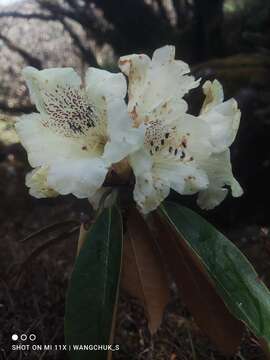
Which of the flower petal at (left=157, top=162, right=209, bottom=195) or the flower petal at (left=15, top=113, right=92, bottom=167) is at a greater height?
the flower petal at (left=15, top=113, right=92, bottom=167)

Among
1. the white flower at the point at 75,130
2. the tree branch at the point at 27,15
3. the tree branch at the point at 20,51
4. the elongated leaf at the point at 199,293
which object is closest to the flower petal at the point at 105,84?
the white flower at the point at 75,130

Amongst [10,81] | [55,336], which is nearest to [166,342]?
[55,336]

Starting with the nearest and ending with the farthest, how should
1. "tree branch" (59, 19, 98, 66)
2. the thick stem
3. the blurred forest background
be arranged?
the thick stem → the blurred forest background → "tree branch" (59, 19, 98, 66)

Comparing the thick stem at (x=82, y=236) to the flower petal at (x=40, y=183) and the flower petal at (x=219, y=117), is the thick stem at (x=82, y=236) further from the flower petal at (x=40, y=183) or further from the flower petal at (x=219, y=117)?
the flower petal at (x=219, y=117)

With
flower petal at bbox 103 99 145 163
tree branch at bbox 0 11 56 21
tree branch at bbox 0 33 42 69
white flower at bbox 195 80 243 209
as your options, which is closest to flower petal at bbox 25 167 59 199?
flower petal at bbox 103 99 145 163

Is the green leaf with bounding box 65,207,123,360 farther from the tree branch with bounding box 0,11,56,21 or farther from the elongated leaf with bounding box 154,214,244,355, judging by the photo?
the tree branch with bounding box 0,11,56,21

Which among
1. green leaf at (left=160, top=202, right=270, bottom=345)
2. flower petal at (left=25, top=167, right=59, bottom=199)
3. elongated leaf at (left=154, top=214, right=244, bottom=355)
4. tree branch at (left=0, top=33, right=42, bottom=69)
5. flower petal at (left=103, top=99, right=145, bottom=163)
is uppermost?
flower petal at (left=103, top=99, right=145, bottom=163)

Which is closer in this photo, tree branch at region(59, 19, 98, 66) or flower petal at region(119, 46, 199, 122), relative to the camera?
flower petal at region(119, 46, 199, 122)
